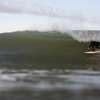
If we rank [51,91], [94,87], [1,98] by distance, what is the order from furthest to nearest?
[94,87] < [51,91] < [1,98]

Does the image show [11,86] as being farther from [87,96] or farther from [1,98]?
[87,96]

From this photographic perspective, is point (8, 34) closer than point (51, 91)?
No

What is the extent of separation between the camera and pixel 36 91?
1208cm

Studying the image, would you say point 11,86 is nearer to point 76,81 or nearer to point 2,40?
point 76,81

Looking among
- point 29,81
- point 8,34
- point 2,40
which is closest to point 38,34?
point 8,34

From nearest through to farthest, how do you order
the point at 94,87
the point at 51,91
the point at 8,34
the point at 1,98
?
the point at 1,98, the point at 51,91, the point at 94,87, the point at 8,34

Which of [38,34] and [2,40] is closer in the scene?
[2,40]

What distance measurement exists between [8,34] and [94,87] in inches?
2219

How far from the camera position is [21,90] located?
12320mm

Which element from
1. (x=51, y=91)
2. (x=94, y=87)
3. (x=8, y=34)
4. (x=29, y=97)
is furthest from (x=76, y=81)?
(x=8, y=34)

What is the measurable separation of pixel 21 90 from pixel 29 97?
1.40m

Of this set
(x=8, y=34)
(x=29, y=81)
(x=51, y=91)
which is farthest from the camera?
(x=8, y=34)

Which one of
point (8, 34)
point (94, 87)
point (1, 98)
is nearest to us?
point (1, 98)

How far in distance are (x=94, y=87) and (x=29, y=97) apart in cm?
325
